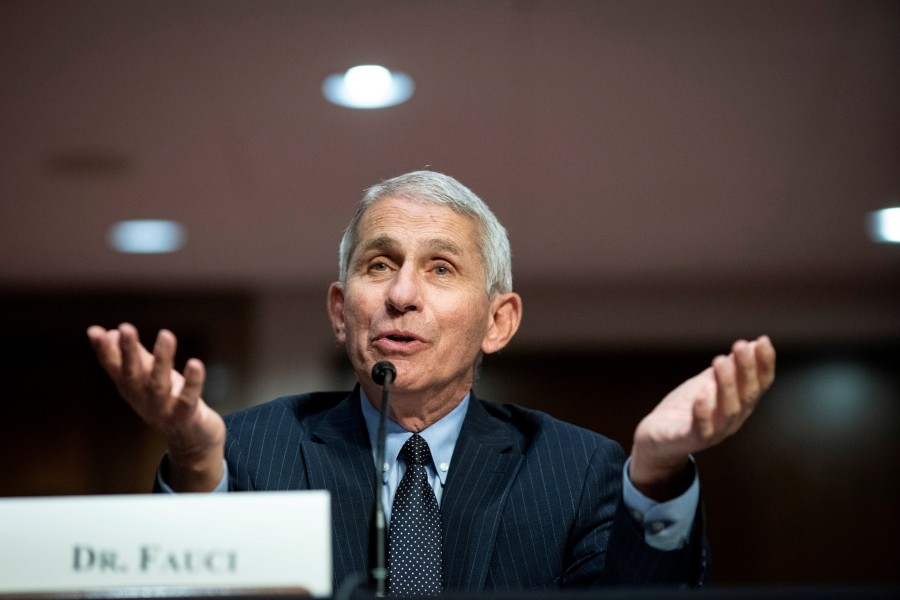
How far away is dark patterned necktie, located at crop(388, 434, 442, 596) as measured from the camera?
1.43 m

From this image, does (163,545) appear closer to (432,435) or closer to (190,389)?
(190,389)

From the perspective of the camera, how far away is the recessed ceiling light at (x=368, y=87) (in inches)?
130

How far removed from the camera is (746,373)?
109 cm

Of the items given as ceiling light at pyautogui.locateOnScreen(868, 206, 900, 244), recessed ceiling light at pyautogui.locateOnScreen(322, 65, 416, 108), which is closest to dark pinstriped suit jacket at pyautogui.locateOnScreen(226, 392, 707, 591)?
recessed ceiling light at pyautogui.locateOnScreen(322, 65, 416, 108)

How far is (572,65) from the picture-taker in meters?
3.11

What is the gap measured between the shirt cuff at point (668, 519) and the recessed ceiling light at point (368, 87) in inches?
92.5

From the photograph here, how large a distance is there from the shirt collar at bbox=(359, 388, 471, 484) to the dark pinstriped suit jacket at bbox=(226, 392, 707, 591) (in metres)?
0.02

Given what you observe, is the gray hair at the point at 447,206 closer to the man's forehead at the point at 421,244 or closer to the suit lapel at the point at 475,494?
the man's forehead at the point at 421,244

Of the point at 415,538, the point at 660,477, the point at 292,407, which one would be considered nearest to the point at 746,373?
the point at 660,477

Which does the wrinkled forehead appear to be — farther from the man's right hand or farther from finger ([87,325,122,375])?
finger ([87,325,122,375])

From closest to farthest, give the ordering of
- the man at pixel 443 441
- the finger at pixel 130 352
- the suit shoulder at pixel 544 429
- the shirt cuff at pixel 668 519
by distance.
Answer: the finger at pixel 130 352 → the shirt cuff at pixel 668 519 → the man at pixel 443 441 → the suit shoulder at pixel 544 429

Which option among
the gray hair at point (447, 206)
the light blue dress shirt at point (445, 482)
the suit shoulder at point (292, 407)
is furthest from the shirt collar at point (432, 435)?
the gray hair at point (447, 206)

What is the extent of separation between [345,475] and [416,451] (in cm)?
13

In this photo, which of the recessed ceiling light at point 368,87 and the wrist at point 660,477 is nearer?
the wrist at point 660,477
